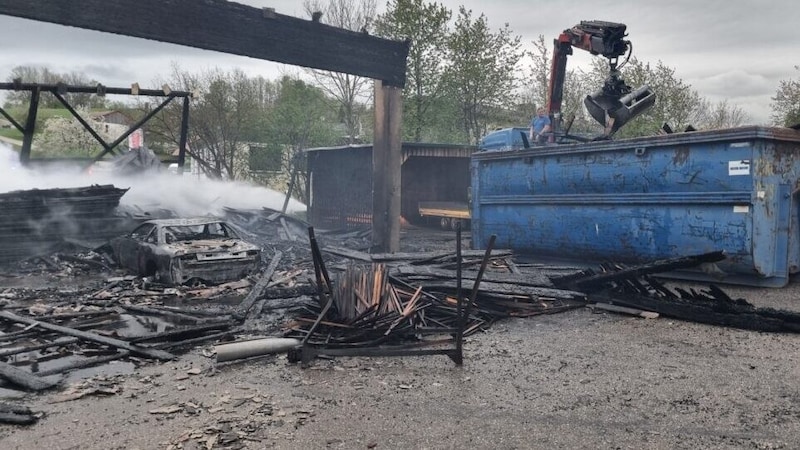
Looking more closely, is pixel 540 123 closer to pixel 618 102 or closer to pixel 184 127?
pixel 618 102

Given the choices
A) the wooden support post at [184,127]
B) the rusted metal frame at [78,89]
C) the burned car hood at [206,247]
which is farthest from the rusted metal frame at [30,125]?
the burned car hood at [206,247]

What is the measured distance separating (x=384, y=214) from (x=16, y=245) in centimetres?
903

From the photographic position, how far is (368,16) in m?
32.4

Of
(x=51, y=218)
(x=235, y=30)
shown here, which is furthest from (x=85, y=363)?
(x=51, y=218)

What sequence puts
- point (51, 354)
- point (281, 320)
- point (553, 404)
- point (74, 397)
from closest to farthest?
point (553, 404)
point (74, 397)
point (51, 354)
point (281, 320)

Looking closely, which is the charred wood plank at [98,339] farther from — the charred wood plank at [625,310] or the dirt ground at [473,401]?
the charred wood plank at [625,310]

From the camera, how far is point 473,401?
176 inches

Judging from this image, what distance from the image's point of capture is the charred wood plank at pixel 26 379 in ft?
16.2

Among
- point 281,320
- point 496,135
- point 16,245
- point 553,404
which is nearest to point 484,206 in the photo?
point 496,135

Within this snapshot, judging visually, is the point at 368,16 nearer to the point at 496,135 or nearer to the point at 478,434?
the point at 496,135

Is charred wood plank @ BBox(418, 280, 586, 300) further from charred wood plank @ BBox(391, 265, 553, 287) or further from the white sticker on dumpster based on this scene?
the white sticker on dumpster

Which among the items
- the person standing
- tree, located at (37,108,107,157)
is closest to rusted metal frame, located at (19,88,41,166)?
the person standing

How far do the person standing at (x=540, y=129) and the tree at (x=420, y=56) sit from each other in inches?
Answer: 591

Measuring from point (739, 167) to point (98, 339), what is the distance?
8.94 meters
